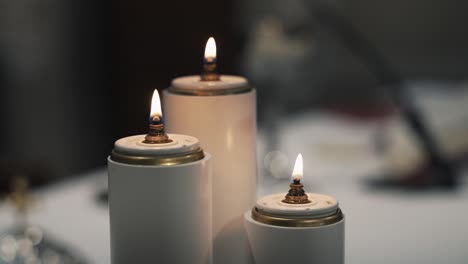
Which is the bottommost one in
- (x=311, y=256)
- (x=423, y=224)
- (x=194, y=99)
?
(x=423, y=224)

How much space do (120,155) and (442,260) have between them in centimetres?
66

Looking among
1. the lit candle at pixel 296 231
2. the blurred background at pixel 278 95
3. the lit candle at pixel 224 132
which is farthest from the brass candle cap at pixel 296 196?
the blurred background at pixel 278 95

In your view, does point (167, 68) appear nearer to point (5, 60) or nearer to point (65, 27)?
point (65, 27)

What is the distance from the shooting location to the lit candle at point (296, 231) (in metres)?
0.64

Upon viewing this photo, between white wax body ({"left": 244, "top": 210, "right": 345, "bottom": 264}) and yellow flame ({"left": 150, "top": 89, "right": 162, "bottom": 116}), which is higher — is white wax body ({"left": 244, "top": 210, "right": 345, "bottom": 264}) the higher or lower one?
the lower one

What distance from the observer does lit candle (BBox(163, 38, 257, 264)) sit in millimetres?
742

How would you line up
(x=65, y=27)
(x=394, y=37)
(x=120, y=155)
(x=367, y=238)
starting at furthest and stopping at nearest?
(x=394, y=37), (x=65, y=27), (x=367, y=238), (x=120, y=155)

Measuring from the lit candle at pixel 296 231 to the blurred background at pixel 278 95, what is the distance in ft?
1.49

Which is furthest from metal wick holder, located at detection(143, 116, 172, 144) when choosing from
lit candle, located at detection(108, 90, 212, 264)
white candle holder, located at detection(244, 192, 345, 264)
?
white candle holder, located at detection(244, 192, 345, 264)

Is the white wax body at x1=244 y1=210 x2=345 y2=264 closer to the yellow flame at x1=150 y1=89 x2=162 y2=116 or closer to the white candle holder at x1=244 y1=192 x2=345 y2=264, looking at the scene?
the white candle holder at x1=244 y1=192 x2=345 y2=264

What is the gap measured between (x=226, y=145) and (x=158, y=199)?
0.46 feet

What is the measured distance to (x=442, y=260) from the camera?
114 centimetres

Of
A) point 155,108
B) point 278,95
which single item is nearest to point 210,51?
point 155,108

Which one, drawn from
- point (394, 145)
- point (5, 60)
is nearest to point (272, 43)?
point (394, 145)
